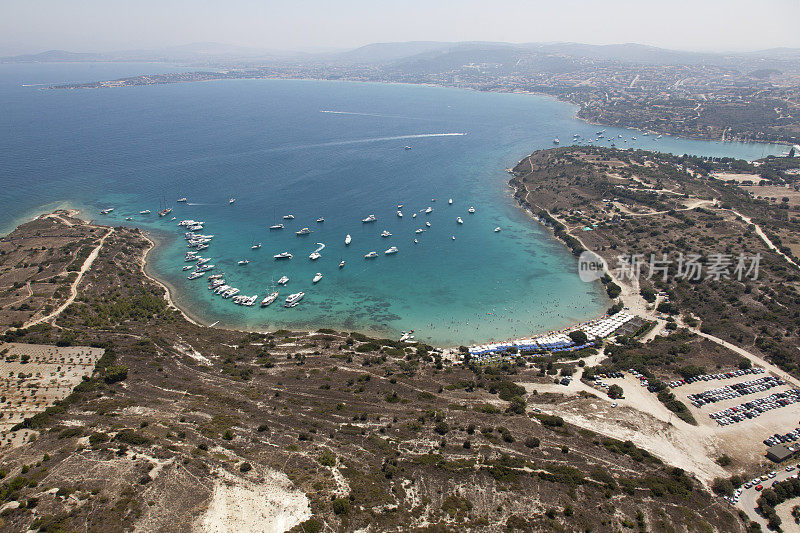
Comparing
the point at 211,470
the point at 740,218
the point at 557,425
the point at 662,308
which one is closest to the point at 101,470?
the point at 211,470

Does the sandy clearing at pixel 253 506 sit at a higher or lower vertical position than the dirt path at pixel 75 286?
lower

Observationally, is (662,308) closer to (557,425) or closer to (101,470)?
(557,425)

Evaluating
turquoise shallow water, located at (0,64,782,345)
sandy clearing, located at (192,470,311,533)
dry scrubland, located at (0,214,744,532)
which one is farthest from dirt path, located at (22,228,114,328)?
sandy clearing, located at (192,470,311,533)

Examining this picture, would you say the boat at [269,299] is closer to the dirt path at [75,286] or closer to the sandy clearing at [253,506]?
the dirt path at [75,286]

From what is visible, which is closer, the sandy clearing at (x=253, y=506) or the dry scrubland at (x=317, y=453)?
the sandy clearing at (x=253, y=506)

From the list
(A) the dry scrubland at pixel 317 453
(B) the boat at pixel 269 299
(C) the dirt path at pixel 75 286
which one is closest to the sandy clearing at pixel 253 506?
(A) the dry scrubland at pixel 317 453

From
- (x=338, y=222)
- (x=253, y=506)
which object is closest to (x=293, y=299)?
(x=338, y=222)
